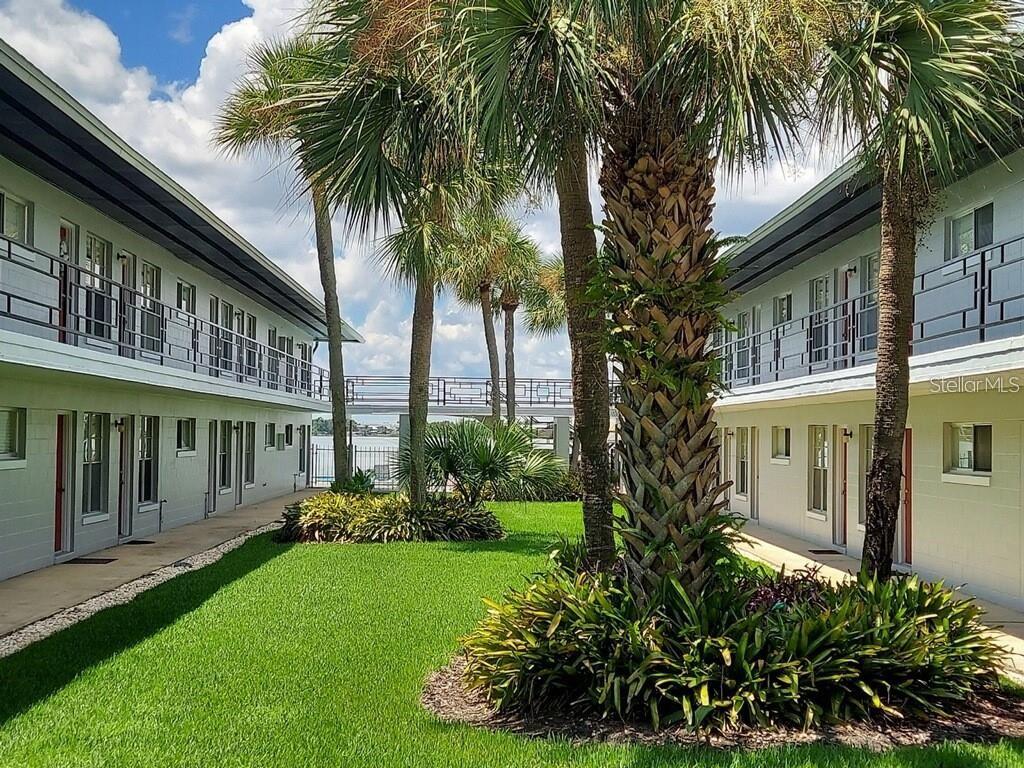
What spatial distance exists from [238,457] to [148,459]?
7295 mm

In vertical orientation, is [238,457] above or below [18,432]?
below

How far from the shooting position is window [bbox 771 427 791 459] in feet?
64.9

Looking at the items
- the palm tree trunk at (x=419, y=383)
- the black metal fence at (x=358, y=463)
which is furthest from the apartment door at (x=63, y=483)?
the black metal fence at (x=358, y=463)

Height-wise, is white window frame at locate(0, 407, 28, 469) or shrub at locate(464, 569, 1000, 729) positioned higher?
white window frame at locate(0, 407, 28, 469)

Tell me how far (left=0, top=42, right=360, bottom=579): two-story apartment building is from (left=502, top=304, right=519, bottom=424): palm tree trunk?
8773mm

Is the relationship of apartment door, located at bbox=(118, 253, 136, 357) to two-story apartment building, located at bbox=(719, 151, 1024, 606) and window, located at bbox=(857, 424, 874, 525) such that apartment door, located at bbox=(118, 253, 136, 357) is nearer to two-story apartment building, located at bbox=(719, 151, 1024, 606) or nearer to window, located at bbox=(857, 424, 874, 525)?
two-story apartment building, located at bbox=(719, 151, 1024, 606)

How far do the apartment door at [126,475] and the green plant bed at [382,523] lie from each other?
2827mm

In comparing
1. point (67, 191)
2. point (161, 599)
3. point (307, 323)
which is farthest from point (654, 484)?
point (307, 323)

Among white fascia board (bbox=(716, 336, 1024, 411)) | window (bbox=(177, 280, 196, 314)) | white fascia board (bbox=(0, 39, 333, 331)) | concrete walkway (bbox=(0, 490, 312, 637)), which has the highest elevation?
white fascia board (bbox=(0, 39, 333, 331))

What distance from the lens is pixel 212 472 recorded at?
2280 centimetres

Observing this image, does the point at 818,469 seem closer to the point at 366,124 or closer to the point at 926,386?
the point at 926,386

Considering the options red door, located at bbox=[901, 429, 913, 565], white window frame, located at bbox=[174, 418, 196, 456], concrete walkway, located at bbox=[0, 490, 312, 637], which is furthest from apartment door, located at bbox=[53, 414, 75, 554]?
red door, located at bbox=[901, 429, 913, 565]

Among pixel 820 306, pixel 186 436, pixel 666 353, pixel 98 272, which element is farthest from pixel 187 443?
pixel 666 353

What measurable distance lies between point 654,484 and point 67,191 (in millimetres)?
11244
